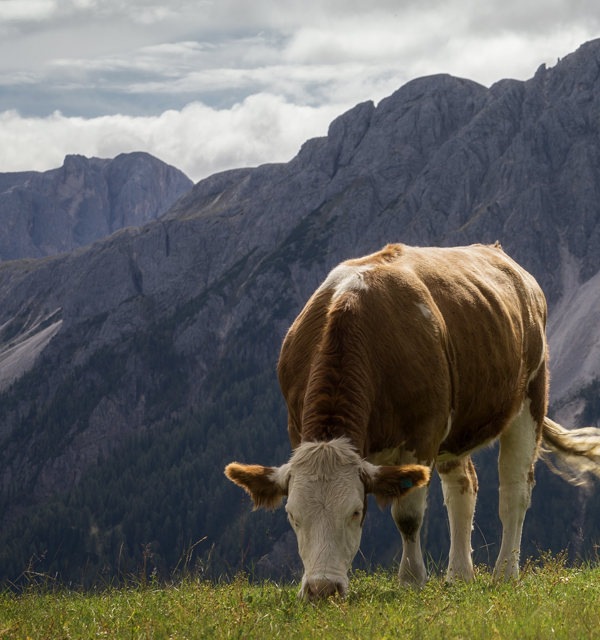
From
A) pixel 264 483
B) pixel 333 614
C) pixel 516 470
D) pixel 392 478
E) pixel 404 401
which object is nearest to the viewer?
pixel 333 614

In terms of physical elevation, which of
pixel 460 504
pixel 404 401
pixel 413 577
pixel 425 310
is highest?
pixel 425 310

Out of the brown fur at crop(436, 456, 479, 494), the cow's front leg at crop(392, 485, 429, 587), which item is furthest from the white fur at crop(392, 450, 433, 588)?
the brown fur at crop(436, 456, 479, 494)

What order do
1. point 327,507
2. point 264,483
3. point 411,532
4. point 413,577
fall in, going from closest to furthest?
1. point 327,507
2. point 264,483
3. point 411,532
4. point 413,577

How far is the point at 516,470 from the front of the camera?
31.0 ft

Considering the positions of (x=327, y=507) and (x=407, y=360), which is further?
(x=407, y=360)

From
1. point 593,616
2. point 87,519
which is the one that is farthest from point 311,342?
point 87,519

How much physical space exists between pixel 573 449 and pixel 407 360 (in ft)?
17.2

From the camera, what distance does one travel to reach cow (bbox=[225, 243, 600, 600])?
19.0 feet

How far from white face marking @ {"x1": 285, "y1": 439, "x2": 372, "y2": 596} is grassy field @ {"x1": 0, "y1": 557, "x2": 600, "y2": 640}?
0.29 meters

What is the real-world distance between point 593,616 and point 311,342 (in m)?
3.56

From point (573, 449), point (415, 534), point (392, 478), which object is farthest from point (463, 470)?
point (392, 478)

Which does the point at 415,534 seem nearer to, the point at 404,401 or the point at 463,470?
the point at 404,401

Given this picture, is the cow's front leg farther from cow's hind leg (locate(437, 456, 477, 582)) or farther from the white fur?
cow's hind leg (locate(437, 456, 477, 582))

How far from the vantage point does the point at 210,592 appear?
7125 millimetres
